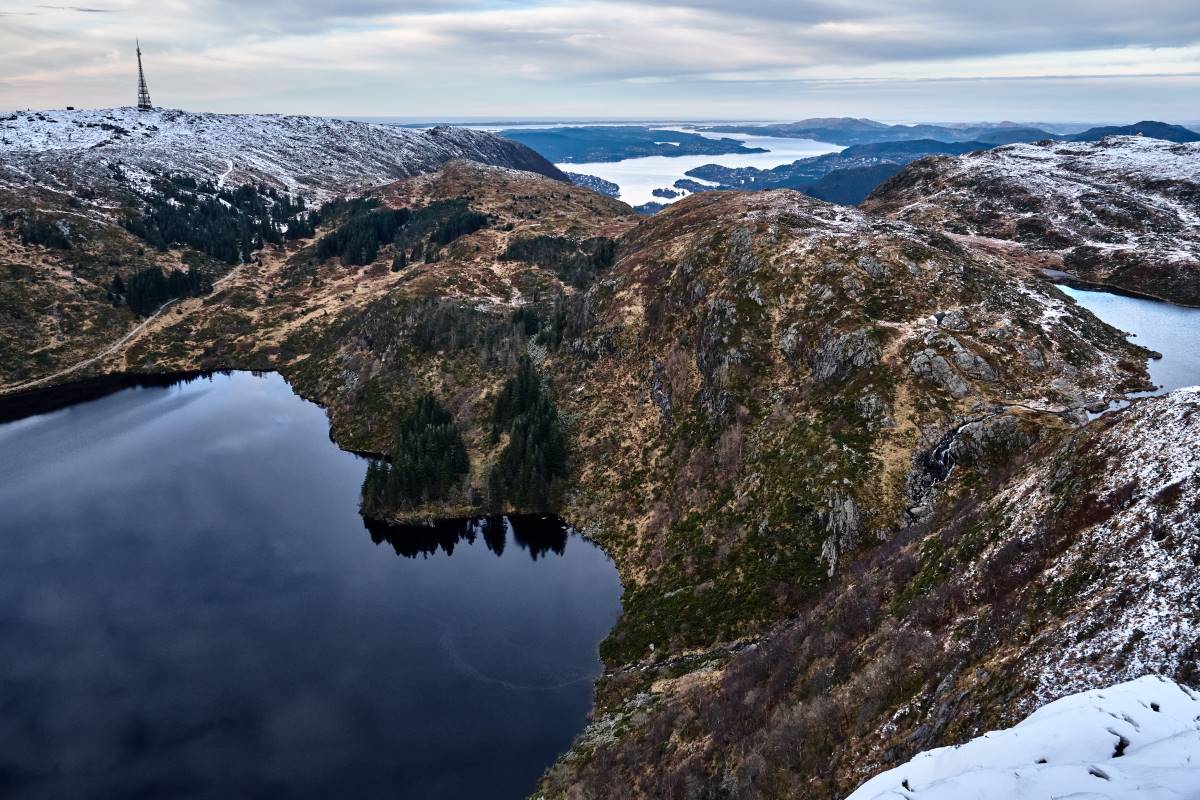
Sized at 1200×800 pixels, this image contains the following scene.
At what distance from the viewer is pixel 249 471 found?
99.6 metres

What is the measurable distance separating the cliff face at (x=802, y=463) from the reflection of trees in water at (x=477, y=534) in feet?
12.4

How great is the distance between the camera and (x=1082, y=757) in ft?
62.2

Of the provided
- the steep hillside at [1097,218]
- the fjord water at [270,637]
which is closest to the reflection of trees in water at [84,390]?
the fjord water at [270,637]

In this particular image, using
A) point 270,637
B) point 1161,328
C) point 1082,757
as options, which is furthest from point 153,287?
point 1161,328

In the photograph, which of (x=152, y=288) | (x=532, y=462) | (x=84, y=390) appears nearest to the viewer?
(x=532, y=462)

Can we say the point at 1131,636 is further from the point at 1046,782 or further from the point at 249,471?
the point at 249,471

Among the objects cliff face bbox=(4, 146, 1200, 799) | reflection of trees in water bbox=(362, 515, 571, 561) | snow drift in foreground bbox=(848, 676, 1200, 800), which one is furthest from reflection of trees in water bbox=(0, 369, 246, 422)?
snow drift in foreground bbox=(848, 676, 1200, 800)

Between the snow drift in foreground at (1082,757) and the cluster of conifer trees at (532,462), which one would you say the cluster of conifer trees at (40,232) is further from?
the snow drift in foreground at (1082,757)

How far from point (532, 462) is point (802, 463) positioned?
40.5 m

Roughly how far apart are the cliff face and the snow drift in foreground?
9.44 ft

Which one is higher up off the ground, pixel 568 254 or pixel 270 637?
pixel 568 254

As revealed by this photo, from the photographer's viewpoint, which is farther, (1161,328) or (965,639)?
(1161,328)

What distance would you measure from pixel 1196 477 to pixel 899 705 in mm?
18429

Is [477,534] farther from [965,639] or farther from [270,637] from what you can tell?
[965,639]
